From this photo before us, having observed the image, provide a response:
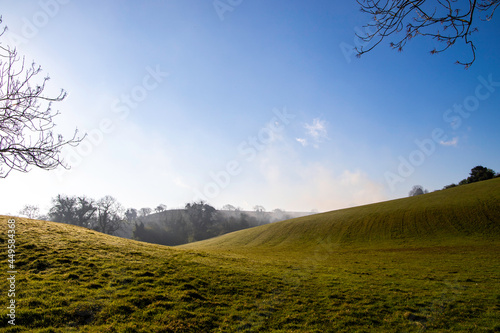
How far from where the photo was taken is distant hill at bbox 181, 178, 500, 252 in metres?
38.9

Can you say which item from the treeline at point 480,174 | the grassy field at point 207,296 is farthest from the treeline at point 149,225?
the treeline at point 480,174

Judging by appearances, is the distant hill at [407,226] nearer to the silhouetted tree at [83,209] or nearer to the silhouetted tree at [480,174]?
the silhouetted tree at [480,174]

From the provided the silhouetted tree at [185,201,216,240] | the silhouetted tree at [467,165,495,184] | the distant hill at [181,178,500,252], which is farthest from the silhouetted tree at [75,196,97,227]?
the silhouetted tree at [467,165,495,184]

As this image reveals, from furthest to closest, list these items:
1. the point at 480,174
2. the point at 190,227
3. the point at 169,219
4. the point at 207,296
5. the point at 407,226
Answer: the point at 169,219 → the point at 190,227 → the point at 480,174 → the point at 407,226 → the point at 207,296

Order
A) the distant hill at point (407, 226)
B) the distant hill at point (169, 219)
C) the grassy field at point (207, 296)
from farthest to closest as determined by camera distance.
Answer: the distant hill at point (169, 219) → the distant hill at point (407, 226) → the grassy field at point (207, 296)

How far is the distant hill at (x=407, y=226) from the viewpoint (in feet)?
128

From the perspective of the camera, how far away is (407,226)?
151 feet

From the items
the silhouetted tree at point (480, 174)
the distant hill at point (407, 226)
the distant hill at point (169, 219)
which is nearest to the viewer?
the distant hill at point (407, 226)

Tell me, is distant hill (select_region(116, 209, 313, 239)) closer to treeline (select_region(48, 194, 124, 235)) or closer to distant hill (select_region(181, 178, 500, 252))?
treeline (select_region(48, 194, 124, 235))

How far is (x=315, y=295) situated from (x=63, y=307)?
11116 millimetres

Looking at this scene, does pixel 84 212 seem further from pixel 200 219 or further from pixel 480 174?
pixel 480 174

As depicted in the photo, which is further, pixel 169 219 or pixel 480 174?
pixel 169 219

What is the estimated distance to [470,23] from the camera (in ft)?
16.5

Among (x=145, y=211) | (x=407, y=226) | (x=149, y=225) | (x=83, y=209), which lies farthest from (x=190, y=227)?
(x=407, y=226)
